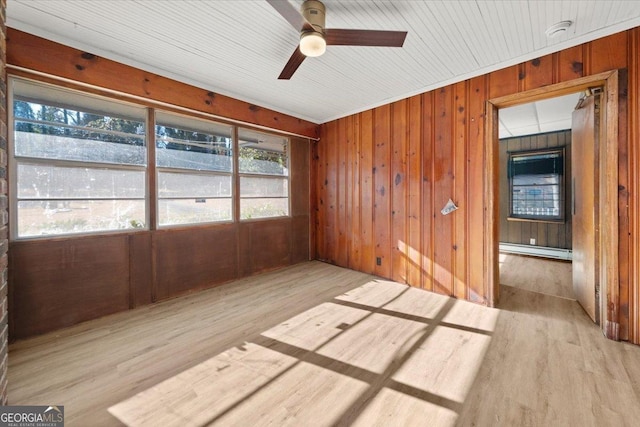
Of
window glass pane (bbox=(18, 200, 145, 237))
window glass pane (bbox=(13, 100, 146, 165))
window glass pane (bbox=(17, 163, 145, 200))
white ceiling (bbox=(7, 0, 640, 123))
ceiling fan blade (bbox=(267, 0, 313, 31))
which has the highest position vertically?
white ceiling (bbox=(7, 0, 640, 123))

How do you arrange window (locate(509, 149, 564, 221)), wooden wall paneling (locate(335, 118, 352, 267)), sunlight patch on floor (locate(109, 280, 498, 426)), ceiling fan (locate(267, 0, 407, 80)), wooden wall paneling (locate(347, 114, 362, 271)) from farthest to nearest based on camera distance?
window (locate(509, 149, 564, 221)), wooden wall paneling (locate(335, 118, 352, 267)), wooden wall paneling (locate(347, 114, 362, 271)), ceiling fan (locate(267, 0, 407, 80)), sunlight patch on floor (locate(109, 280, 498, 426))

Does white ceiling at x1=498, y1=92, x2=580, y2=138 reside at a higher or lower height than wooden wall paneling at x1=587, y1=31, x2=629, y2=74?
higher

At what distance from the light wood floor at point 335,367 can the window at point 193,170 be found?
1.21 metres

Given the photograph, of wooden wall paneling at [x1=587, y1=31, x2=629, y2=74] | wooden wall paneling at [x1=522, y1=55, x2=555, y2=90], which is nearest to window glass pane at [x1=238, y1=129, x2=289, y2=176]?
wooden wall paneling at [x1=522, y1=55, x2=555, y2=90]

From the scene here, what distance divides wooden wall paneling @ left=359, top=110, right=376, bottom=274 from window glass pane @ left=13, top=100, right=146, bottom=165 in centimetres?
303

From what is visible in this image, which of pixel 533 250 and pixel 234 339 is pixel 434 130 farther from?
pixel 533 250

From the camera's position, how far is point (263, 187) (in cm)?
425

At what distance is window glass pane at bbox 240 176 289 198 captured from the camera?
13.1 feet

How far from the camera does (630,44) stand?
7.04 ft

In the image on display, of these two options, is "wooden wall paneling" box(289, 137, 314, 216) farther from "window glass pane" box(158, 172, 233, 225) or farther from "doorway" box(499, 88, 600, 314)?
"doorway" box(499, 88, 600, 314)

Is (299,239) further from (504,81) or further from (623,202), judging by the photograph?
(623,202)

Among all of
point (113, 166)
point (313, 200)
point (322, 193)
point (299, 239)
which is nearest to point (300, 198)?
point (313, 200)

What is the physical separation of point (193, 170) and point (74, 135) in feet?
3.79

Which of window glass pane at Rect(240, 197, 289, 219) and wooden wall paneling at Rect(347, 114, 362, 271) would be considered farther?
wooden wall paneling at Rect(347, 114, 362, 271)
